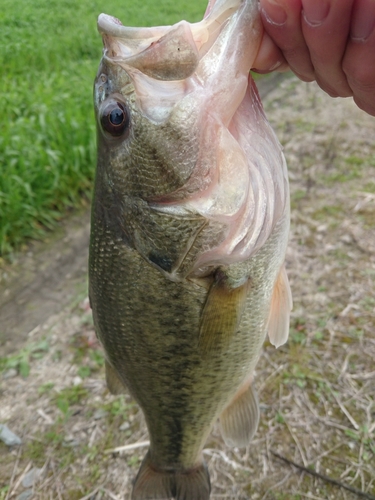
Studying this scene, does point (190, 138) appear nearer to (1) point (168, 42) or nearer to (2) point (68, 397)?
(1) point (168, 42)

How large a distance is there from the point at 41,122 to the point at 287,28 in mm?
3806

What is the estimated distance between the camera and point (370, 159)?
451cm

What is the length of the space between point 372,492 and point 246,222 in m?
1.71

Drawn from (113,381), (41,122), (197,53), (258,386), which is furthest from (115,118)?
(41,122)

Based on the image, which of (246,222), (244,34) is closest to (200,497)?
(246,222)

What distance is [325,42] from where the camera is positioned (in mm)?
1073

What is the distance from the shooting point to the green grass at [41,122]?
12.8 ft

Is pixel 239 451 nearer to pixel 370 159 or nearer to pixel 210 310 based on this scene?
pixel 210 310

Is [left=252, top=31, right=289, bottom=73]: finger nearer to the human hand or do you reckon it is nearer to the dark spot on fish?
the human hand

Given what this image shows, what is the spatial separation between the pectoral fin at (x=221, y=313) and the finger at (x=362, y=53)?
2.02 feet

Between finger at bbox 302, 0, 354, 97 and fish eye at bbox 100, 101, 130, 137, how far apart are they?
0.50 m

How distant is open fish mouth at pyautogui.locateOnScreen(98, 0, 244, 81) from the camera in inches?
43.2

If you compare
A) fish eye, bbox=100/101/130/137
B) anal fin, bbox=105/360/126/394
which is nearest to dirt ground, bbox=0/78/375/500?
anal fin, bbox=105/360/126/394

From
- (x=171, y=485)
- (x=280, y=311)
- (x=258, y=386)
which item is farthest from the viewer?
(x=258, y=386)
